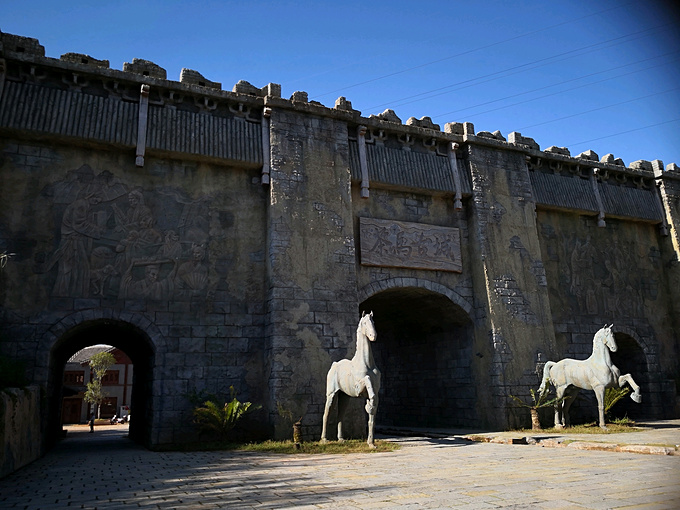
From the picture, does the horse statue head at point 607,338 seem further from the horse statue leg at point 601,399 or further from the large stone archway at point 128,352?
the large stone archway at point 128,352

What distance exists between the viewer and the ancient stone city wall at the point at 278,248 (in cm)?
1025

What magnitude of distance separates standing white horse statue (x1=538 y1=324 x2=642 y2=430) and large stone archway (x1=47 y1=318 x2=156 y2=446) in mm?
8838

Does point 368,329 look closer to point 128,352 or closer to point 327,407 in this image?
point 327,407

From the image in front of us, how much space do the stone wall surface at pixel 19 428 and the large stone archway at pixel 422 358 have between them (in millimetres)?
7595

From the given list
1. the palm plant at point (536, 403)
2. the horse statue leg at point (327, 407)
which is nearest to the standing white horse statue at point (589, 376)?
the palm plant at point (536, 403)

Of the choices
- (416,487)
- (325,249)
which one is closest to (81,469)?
(416,487)

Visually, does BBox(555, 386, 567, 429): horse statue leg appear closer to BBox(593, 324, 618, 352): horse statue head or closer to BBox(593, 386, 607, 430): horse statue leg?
BBox(593, 386, 607, 430): horse statue leg

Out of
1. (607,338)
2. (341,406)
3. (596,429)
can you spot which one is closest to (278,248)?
(341,406)

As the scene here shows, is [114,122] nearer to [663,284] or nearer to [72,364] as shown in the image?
[663,284]

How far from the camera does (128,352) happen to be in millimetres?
13758

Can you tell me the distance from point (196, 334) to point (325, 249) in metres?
3.31

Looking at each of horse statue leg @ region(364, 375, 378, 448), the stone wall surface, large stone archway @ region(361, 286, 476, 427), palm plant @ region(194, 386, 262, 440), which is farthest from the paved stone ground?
large stone archway @ region(361, 286, 476, 427)

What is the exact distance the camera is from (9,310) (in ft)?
31.4

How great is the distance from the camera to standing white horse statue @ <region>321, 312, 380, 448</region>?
9.23 metres
